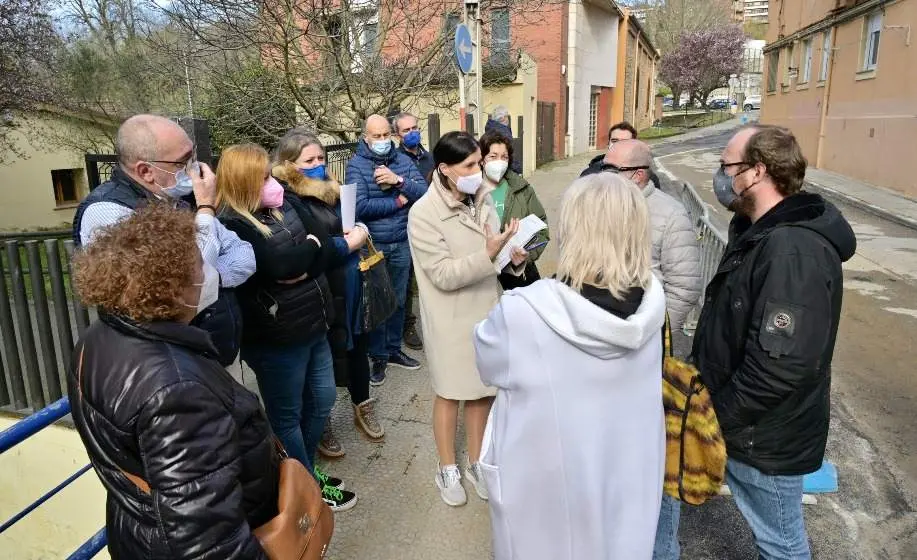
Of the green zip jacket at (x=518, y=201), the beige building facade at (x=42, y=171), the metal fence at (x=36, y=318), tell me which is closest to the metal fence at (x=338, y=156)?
the green zip jacket at (x=518, y=201)

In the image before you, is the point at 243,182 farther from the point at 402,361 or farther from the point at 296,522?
the point at 402,361

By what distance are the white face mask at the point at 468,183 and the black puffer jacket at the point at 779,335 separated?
127cm

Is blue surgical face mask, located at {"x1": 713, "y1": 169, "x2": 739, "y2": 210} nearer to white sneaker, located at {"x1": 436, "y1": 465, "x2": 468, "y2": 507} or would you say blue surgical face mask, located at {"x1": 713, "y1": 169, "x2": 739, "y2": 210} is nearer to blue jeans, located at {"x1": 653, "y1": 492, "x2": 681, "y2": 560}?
blue jeans, located at {"x1": 653, "y1": 492, "x2": 681, "y2": 560}

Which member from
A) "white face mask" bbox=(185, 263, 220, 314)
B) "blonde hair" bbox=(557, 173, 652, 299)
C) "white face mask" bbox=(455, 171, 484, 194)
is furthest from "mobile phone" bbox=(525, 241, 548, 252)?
"white face mask" bbox=(185, 263, 220, 314)

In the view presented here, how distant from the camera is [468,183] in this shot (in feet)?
9.98

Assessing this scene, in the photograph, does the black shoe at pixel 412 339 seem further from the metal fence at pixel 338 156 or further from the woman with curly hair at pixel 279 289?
the woman with curly hair at pixel 279 289

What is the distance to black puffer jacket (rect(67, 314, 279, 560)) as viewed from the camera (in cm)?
142

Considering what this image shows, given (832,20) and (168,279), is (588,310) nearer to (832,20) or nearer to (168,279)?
(168,279)

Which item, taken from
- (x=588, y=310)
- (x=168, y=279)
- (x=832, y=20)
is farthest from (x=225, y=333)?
(x=832, y=20)

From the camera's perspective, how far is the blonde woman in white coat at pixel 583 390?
1.76 metres

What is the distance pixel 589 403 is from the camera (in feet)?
5.95

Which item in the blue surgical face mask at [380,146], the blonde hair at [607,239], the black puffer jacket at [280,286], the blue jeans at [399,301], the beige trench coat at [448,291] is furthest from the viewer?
the blue jeans at [399,301]

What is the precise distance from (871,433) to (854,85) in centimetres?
1591

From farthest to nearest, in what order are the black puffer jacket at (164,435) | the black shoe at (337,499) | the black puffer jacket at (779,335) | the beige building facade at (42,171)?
1. the beige building facade at (42,171)
2. the black shoe at (337,499)
3. the black puffer jacket at (779,335)
4. the black puffer jacket at (164,435)
